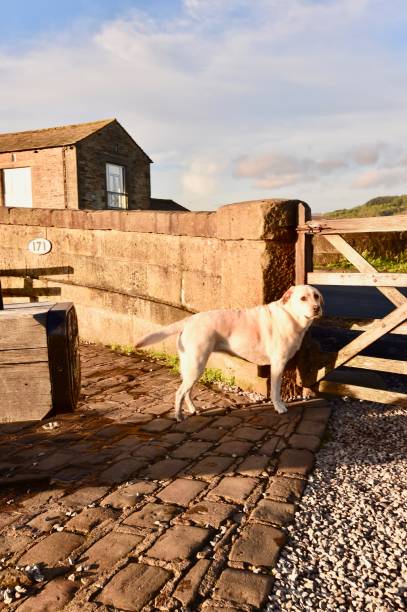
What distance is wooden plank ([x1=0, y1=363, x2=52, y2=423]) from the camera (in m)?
1.31

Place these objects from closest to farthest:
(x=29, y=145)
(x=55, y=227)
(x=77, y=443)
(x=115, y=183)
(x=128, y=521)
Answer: (x=128, y=521)
(x=77, y=443)
(x=55, y=227)
(x=29, y=145)
(x=115, y=183)

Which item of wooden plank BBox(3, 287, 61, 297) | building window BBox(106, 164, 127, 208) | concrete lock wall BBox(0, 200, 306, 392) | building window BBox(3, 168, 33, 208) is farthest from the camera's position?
building window BBox(106, 164, 127, 208)

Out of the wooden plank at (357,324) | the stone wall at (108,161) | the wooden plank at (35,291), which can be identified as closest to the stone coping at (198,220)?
the wooden plank at (357,324)

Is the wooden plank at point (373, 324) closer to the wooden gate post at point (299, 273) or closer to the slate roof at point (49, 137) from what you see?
the wooden gate post at point (299, 273)

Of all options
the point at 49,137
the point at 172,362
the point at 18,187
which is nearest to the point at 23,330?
the point at 172,362

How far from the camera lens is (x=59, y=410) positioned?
4.49 feet

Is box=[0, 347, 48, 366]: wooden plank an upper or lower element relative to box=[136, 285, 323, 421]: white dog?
upper

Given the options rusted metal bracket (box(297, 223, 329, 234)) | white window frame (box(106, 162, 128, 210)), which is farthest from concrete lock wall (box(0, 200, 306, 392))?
white window frame (box(106, 162, 128, 210))

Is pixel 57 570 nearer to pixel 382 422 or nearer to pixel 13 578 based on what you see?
Result: pixel 13 578

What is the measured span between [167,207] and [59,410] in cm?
2897

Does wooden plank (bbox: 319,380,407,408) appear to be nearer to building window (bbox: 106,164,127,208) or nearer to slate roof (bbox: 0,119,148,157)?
slate roof (bbox: 0,119,148,157)

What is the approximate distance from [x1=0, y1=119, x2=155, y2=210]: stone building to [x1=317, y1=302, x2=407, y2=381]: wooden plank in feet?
55.5

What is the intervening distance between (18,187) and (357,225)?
19742 mm

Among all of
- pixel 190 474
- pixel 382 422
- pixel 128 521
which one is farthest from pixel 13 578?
pixel 382 422
